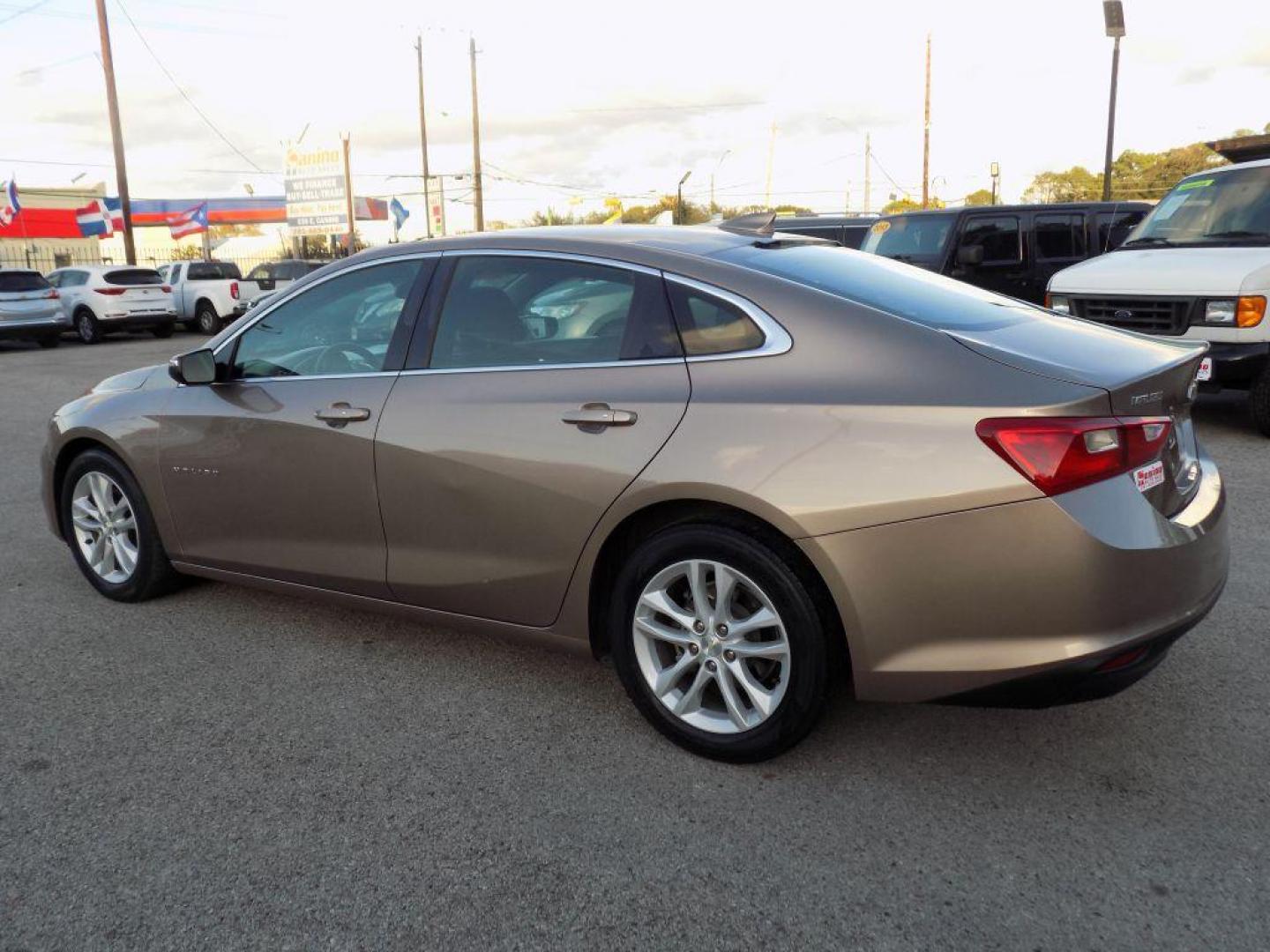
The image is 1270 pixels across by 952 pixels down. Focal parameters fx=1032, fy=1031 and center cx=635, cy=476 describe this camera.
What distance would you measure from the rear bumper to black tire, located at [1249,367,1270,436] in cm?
561

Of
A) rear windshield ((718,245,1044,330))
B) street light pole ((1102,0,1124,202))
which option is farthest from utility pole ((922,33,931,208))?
rear windshield ((718,245,1044,330))

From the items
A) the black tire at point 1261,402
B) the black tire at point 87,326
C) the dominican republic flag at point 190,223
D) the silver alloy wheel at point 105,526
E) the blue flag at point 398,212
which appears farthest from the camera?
the dominican republic flag at point 190,223

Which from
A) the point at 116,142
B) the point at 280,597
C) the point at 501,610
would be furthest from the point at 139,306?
the point at 501,610

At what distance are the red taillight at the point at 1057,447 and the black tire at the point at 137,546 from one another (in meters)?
3.58

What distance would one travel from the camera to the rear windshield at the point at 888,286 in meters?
3.11

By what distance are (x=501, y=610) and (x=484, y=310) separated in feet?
3.44

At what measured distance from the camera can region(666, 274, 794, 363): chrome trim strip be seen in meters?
3.00

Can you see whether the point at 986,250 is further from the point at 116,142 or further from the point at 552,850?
the point at 116,142

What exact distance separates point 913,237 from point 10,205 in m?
41.8

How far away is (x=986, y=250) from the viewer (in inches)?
464

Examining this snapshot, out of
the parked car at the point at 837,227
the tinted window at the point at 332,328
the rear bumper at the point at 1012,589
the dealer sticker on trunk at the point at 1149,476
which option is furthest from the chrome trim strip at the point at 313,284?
the parked car at the point at 837,227

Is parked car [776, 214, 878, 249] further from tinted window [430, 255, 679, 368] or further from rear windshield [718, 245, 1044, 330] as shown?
tinted window [430, 255, 679, 368]

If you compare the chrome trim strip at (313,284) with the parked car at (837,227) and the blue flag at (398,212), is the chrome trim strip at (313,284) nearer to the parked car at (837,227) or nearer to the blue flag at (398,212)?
the parked car at (837,227)

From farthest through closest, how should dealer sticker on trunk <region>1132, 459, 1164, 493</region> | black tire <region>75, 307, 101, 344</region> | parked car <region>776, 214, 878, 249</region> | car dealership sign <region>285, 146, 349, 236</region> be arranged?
car dealership sign <region>285, 146, 349, 236</region>
black tire <region>75, 307, 101, 344</region>
parked car <region>776, 214, 878, 249</region>
dealer sticker on trunk <region>1132, 459, 1164, 493</region>
